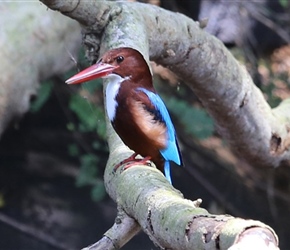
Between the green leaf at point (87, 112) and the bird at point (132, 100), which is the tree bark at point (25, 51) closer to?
the bird at point (132, 100)

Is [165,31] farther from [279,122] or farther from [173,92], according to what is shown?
[173,92]

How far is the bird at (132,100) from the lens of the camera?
157 cm

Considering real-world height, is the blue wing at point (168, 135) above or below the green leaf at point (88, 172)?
above

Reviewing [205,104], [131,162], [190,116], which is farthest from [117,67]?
[190,116]

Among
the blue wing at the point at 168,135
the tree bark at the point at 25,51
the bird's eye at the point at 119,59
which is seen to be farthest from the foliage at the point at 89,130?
the bird's eye at the point at 119,59

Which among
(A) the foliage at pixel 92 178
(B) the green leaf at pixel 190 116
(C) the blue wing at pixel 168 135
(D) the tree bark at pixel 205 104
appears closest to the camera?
(D) the tree bark at pixel 205 104

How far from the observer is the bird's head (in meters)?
1.56

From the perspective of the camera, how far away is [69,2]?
163 centimetres

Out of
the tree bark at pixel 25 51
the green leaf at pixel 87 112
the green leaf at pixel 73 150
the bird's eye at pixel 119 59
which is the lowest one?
the green leaf at pixel 73 150

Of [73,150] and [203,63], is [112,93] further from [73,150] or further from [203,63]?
[73,150]

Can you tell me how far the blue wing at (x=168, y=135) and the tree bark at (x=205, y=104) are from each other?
0.10m

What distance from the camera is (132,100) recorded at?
1596 millimetres

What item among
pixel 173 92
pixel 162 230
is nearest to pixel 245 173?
pixel 173 92

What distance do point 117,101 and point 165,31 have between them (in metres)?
0.55
